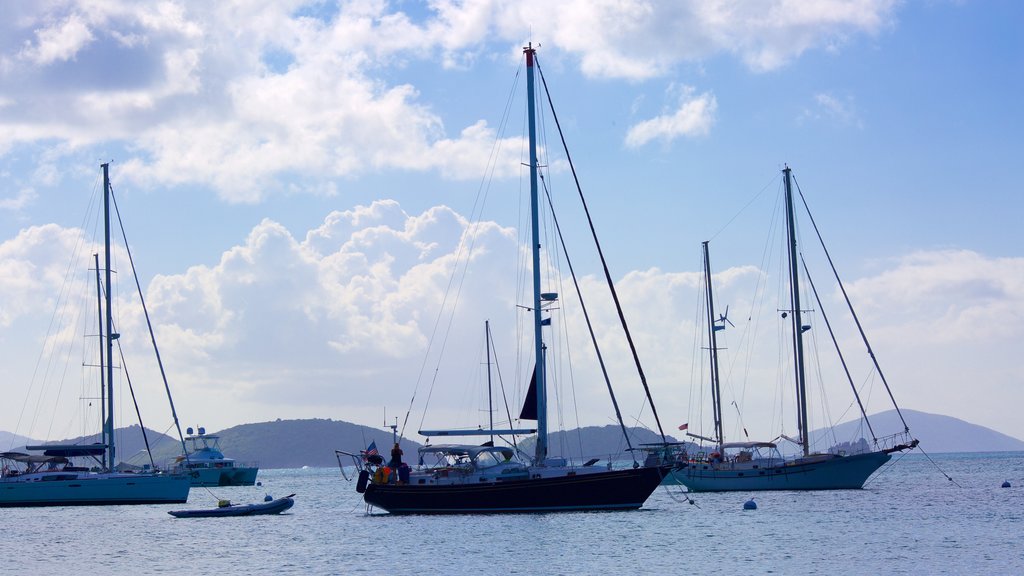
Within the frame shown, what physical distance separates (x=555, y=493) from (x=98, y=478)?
32.8 m

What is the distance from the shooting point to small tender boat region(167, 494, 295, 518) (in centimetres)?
6994

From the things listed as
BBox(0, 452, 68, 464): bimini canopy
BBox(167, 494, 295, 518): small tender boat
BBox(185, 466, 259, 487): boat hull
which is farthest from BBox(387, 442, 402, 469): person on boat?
BBox(185, 466, 259, 487): boat hull

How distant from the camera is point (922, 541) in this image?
161 ft

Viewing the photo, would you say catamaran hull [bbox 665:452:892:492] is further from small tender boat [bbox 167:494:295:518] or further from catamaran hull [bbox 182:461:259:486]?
catamaran hull [bbox 182:461:259:486]

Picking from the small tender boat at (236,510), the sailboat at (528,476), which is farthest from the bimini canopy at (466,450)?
the small tender boat at (236,510)

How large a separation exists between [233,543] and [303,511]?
28811mm

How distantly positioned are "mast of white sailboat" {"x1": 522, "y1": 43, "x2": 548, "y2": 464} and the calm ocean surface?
3716 millimetres

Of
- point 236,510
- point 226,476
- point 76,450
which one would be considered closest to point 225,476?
point 226,476

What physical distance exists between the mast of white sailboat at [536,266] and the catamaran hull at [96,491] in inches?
1205

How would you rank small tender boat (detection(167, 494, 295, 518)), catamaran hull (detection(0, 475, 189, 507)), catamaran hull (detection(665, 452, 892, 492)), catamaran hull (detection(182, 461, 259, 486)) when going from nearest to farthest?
small tender boat (detection(167, 494, 295, 518))
catamaran hull (detection(0, 475, 189, 507))
catamaran hull (detection(665, 452, 892, 492))
catamaran hull (detection(182, 461, 259, 486))

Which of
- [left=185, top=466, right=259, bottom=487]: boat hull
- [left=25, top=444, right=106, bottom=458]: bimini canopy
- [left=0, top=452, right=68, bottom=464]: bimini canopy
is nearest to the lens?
[left=25, top=444, right=106, bottom=458]: bimini canopy

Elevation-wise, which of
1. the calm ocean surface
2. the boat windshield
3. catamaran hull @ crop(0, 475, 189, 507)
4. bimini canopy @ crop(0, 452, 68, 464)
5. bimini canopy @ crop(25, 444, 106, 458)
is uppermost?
bimini canopy @ crop(25, 444, 106, 458)

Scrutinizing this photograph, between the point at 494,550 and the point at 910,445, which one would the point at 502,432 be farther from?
the point at 910,445

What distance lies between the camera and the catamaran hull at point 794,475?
76.6 metres
